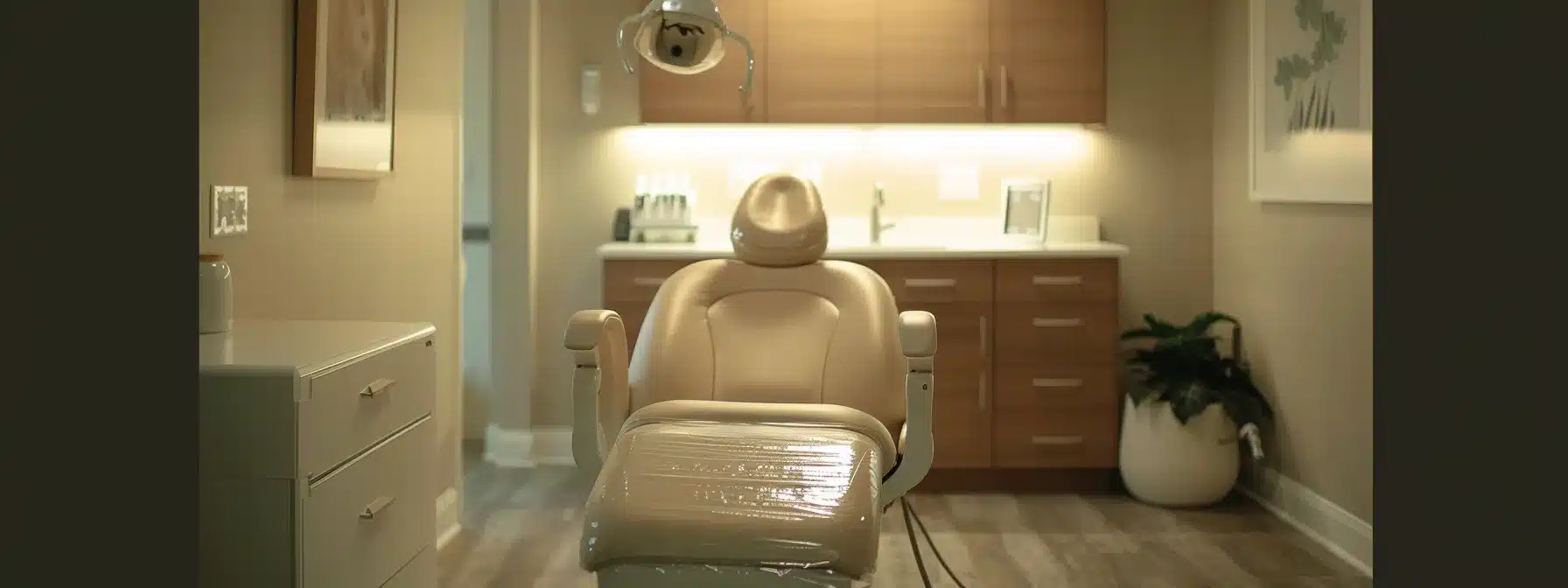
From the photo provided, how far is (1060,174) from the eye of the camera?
534 centimetres

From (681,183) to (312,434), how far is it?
326 cm

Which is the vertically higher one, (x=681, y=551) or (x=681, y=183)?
(x=681, y=183)

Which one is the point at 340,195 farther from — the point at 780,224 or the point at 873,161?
the point at 873,161

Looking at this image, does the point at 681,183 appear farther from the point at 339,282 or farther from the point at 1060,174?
the point at 339,282

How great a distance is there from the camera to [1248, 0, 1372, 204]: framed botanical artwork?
3834 millimetres

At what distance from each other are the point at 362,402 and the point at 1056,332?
301 centimetres

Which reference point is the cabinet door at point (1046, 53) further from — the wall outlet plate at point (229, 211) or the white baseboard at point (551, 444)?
the wall outlet plate at point (229, 211)

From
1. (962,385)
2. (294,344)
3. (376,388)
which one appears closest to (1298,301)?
(962,385)

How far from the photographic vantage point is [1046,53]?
5.04 meters

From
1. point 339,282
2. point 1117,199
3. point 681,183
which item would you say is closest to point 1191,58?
point 1117,199

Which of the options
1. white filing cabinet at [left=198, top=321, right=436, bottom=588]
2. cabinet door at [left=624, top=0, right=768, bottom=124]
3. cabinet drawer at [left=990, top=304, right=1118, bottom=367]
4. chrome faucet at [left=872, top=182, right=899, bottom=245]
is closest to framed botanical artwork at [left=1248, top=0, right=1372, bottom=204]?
cabinet drawer at [left=990, top=304, right=1118, bottom=367]

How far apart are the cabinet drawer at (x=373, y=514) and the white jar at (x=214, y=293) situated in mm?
368

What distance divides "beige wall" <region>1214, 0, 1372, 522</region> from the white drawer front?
248 cm

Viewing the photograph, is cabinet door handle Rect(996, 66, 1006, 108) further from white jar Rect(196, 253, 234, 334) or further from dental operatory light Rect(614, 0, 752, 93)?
white jar Rect(196, 253, 234, 334)
